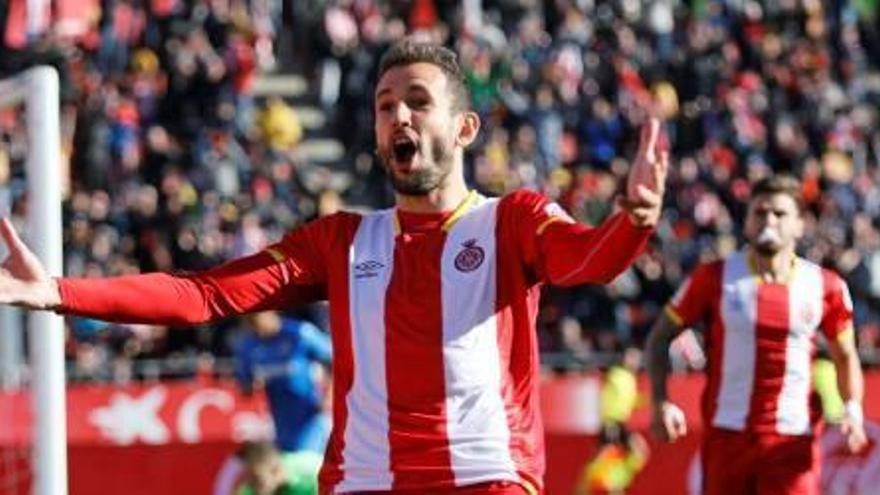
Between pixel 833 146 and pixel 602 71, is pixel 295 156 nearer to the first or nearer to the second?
pixel 602 71

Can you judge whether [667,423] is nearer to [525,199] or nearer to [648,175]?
[525,199]

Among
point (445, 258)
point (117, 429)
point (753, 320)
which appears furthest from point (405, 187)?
point (117, 429)

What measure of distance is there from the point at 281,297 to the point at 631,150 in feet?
59.9

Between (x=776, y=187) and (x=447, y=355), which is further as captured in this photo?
(x=776, y=187)

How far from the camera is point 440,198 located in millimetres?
6348

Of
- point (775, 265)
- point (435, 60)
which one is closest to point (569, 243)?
point (435, 60)

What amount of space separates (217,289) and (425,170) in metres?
0.67

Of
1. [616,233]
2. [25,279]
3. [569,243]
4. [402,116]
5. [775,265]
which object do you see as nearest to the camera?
[616,233]

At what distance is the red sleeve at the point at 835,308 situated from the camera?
10.6 m

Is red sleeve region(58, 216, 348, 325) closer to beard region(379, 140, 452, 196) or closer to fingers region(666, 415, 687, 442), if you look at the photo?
beard region(379, 140, 452, 196)

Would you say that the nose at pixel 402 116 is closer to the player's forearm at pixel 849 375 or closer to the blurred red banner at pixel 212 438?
the player's forearm at pixel 849 375

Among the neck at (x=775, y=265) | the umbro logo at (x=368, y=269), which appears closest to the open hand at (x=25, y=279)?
the umbro logo at (x=368, y=269)

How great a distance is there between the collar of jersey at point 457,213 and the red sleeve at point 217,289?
21cm

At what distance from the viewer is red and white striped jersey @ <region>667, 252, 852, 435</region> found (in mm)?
10625
